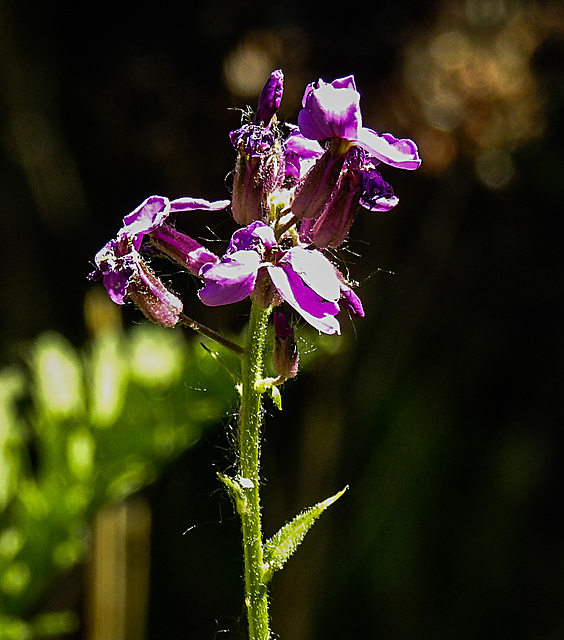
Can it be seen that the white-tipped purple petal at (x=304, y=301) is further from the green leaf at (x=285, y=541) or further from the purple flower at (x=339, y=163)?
the green leaf at (x=285, y=541)

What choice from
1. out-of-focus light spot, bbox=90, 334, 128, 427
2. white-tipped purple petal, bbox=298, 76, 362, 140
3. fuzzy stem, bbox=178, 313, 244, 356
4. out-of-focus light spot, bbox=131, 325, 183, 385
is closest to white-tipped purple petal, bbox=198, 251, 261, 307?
fuzzy stem, bbox=178, 313, 244, 356

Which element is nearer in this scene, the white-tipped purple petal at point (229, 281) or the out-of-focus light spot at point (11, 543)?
the white-tipped purple petal at point (229, 281)

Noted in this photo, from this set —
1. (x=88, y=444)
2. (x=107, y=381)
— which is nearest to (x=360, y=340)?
(x=107, y=381)

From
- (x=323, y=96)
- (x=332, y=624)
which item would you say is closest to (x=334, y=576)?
(x=332, y=624)

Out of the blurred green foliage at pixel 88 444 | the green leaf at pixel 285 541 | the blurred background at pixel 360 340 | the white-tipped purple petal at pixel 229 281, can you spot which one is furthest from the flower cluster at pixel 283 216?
the blurred background at pixel 360 340

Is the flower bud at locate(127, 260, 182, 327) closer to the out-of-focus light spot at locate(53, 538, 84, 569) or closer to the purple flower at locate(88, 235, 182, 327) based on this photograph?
the purple flower at locate(88, 235, 182, 327)

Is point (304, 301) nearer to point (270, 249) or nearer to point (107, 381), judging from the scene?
point (270, 249)
